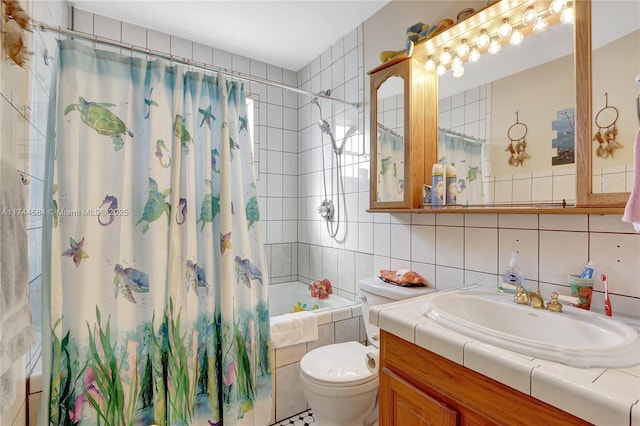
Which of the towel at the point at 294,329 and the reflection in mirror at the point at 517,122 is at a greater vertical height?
the reflection in mirror at the point at 517,122

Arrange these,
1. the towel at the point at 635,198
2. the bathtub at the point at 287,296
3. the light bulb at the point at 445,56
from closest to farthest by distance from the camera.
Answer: the towel at the point at 635,198 → the light bulb at the point at 445,56 → the bathtub at the point at 287,296

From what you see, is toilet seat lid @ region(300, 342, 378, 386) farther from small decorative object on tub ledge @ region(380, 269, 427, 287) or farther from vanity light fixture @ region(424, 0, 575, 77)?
vanity light fixture @ region(424, 0, 575, 77)

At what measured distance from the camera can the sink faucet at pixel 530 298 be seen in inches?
42.6

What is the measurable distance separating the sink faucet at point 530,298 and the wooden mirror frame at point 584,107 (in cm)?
34

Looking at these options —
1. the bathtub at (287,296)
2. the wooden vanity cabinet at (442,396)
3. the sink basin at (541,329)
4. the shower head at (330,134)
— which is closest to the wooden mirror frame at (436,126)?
the sink basin at (541,329)

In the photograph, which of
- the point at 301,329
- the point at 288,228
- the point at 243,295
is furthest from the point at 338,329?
the point at 288,228

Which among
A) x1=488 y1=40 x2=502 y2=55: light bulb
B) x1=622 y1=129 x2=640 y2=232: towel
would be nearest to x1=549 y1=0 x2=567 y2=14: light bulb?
x1=488 y1=40 x2=502 y2=55: light bulb

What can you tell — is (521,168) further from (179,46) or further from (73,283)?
(179,46)

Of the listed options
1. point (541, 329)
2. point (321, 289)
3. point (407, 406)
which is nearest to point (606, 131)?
point (541, 329)

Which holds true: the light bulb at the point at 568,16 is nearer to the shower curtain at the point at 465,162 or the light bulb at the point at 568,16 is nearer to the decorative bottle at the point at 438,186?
the shower curtain at the point at 465,162

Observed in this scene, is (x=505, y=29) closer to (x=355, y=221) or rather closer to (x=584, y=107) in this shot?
(x=584, y=107)

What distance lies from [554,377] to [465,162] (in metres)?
1.08

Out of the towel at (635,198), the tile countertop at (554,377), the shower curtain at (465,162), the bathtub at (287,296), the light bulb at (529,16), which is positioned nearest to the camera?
the tile countertop at (554,377)

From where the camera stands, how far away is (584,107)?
42.0 inches
